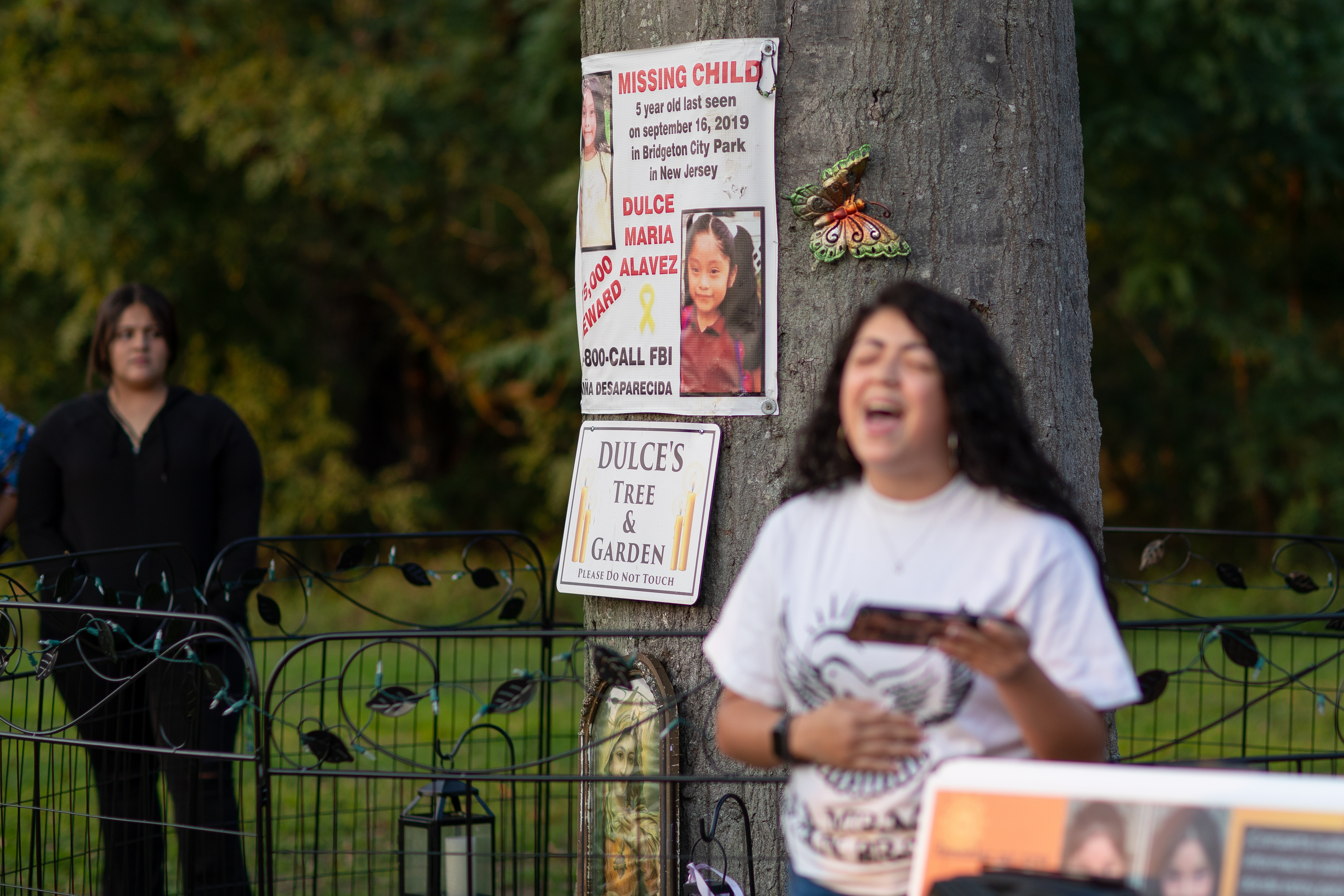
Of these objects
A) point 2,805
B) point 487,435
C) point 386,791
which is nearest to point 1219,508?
point 487,435

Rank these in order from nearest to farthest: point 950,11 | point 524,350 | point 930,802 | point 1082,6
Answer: point 930,802
point 950,11
point 1082,6
point 524,350

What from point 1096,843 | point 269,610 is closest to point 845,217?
point 1096,843

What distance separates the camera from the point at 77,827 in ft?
18.3

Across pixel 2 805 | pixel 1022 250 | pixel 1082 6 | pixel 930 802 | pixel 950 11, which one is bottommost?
pixel 2 805

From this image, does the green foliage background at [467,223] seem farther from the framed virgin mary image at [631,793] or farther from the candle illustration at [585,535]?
the framed virgin mary image at [631,793]

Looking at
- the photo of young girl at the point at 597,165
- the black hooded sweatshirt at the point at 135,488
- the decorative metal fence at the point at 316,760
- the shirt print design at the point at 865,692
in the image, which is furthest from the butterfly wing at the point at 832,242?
the black hooded sweatshirt at the point at 135,488

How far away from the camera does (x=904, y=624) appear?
1711mm

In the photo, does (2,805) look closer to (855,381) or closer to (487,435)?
(855,381)

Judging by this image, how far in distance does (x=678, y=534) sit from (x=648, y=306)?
0.55m

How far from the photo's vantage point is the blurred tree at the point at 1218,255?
10.1 m

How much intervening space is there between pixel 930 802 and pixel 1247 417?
11.2 meters

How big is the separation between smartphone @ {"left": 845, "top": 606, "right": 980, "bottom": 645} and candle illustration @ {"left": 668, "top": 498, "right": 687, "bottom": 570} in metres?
1.50

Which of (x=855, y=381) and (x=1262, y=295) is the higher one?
(x=1262, y=295)

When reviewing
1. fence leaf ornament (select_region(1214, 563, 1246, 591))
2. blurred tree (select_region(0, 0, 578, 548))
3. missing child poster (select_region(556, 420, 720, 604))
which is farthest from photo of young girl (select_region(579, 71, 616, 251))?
blurred tree (select_region(0, 0, 578, 548))
